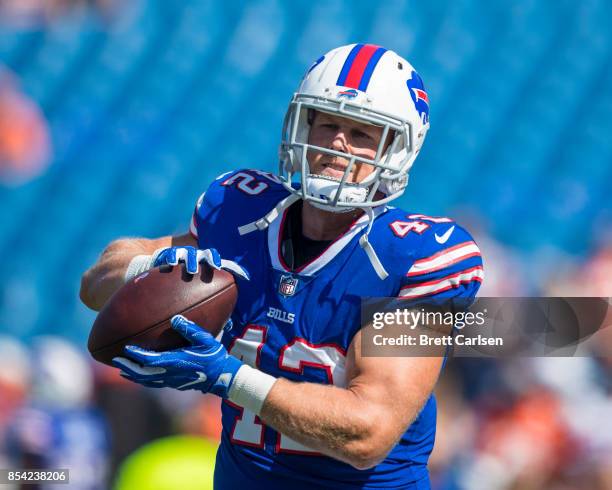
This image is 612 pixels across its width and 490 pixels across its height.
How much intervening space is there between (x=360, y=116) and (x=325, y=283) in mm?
389

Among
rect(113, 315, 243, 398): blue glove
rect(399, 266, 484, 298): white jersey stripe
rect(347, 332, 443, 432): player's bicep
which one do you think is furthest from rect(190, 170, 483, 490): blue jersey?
rect(113, 315, 243, 398): blue glove

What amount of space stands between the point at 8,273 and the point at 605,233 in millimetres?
3099

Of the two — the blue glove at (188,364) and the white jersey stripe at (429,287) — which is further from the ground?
the white jersey stripe at (429,287)

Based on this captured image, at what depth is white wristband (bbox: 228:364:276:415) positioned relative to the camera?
197 centimetres

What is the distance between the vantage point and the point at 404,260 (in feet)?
7.09

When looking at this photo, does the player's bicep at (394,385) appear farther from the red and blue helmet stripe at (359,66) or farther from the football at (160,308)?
the red and blue helmet stripe at (359,66)

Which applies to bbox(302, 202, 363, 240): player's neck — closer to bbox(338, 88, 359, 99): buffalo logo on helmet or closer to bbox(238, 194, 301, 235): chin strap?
bbox(238, 194, 301, 235): chin strap

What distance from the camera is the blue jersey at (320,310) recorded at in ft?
7.07

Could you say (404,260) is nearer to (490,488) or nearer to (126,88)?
(490,488)

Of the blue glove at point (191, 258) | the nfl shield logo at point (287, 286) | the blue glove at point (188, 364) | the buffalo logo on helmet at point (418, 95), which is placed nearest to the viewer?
the blue glove at point (188, 364)

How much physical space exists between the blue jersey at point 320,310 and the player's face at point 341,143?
0.13 metres

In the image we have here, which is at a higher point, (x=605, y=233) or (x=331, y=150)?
(x=605, y=233)

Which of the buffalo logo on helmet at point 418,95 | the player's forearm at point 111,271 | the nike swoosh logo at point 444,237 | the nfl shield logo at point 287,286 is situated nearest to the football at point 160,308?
the nfl shield logo at point 287,286

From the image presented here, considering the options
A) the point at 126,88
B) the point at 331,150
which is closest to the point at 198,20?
the point at 126,88
